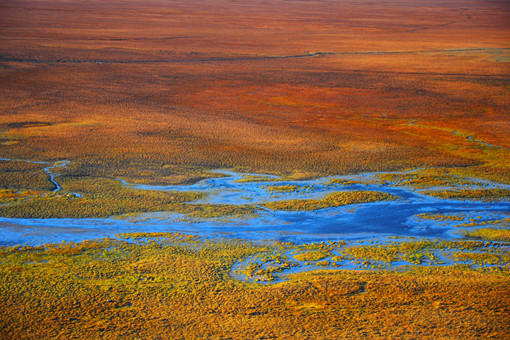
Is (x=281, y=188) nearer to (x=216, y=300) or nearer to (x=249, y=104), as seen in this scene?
(x=216, y=300)

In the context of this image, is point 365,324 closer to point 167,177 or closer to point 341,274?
point 341,274

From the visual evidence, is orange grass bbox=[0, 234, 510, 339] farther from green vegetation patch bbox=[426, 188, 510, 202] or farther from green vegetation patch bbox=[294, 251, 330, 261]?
green vegetation patch bbox=[426, 188, 510, 202]

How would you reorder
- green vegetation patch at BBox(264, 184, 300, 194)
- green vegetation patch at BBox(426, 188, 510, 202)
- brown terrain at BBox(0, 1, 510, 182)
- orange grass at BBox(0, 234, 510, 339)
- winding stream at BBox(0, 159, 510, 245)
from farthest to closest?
brown terrain at BBox(0, 1, 510, 182)
green vegetation patch at BBox(264, 184, 300, 194)
green vegetation patch at BBox(426, 188, 510, 202)
winding stream at BBox(0, 159, 510, 245)
orange grass at BBox(0, 234, 510, 339)

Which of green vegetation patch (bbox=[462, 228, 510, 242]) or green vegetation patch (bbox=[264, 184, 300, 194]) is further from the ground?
green vegetation patch (bbox=[264, 184, 300, 194])

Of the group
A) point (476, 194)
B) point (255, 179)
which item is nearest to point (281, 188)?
point (255, 179)

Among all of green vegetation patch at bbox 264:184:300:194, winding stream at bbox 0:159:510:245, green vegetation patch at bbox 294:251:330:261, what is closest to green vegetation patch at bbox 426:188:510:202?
winding stream at bbox 0:159:510:245

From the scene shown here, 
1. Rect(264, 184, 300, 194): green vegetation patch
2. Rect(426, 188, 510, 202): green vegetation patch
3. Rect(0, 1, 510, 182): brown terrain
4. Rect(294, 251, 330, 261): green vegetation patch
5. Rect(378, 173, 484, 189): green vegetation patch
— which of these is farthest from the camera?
Rect(0, 1, 510, 182): brown terrain

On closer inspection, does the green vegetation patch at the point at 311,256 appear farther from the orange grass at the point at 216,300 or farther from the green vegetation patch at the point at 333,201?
the green vegetation patch at the point at 333,201

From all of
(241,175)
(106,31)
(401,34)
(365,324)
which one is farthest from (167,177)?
(401,34)

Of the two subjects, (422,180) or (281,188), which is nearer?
(281,188)

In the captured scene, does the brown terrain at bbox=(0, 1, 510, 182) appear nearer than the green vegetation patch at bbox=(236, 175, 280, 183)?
No
